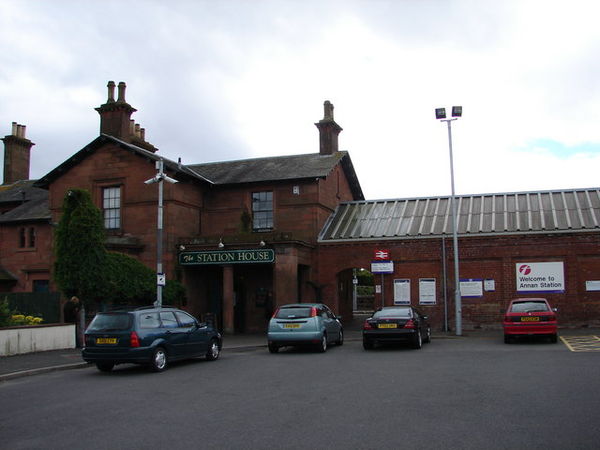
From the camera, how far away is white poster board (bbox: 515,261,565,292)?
25.8 m

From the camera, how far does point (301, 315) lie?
61.0 ft

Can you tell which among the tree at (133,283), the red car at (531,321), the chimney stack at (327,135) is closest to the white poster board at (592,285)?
the red car at (531,321)

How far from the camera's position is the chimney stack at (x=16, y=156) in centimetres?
4166

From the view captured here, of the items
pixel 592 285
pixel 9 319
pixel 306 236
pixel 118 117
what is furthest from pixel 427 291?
pixel 118 117

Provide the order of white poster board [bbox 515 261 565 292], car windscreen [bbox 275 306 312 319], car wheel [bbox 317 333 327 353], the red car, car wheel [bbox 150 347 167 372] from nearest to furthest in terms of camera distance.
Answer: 1. car wheel [bbox 150 347 167 372]
2. car wheel [bbox 317 333 327 353]
3. car windscreen [bbox 275 306 312 319]
4. the red car
5. white poster board [bbox 515 261 565 292]

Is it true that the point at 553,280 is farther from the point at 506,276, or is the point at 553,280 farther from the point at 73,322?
the point at 73,322

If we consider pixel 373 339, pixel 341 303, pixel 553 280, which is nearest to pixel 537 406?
pixel 373 339

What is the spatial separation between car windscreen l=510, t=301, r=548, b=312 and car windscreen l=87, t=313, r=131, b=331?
39.9ft

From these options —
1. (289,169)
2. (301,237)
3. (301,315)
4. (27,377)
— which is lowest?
(27,377)

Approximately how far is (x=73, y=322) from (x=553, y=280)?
62.9ft

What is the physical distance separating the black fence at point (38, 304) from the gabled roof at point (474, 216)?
1220 cm

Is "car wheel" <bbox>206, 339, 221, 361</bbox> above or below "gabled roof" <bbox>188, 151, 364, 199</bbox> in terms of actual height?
below

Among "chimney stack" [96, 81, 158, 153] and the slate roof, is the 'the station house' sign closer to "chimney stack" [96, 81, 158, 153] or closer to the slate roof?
"chimney stack" [96, 81, 158, 153]

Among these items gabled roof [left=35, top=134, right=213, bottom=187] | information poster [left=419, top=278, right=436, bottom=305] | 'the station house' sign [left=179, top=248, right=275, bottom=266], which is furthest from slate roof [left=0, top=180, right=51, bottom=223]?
information poster [left=419, top=278, right=436, bottom=305]
